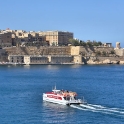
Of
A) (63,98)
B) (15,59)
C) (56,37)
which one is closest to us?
(63,98)

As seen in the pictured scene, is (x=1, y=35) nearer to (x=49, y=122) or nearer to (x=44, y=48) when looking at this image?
(x=44, y=48)

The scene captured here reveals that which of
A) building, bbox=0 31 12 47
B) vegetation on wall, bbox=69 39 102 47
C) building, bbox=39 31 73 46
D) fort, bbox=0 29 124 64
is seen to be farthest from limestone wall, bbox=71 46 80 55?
building, bbox=0 31 12 47

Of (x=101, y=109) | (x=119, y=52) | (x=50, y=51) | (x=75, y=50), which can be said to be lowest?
(x=101, y=109)

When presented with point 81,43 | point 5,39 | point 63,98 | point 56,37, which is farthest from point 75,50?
point 63,98

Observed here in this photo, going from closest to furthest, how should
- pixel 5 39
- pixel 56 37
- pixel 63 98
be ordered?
pixel 63 98 < pixel 5 39 < pixel 56 37

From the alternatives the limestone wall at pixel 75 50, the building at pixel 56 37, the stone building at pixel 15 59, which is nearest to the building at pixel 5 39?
the stone building at pixel 15 59

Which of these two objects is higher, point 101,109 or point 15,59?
point 15,59

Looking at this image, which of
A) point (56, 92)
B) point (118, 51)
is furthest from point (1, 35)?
point (56, 92)

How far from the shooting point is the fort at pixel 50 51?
67.9 meters

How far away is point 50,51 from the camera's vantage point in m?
71.7

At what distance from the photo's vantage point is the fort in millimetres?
67875

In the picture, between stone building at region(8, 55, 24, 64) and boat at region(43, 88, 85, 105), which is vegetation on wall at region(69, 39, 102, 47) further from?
boat at region(43, 88, 85, 105)

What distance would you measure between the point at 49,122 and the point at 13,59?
49.5 m

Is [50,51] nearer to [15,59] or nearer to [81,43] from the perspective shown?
[81,43]
